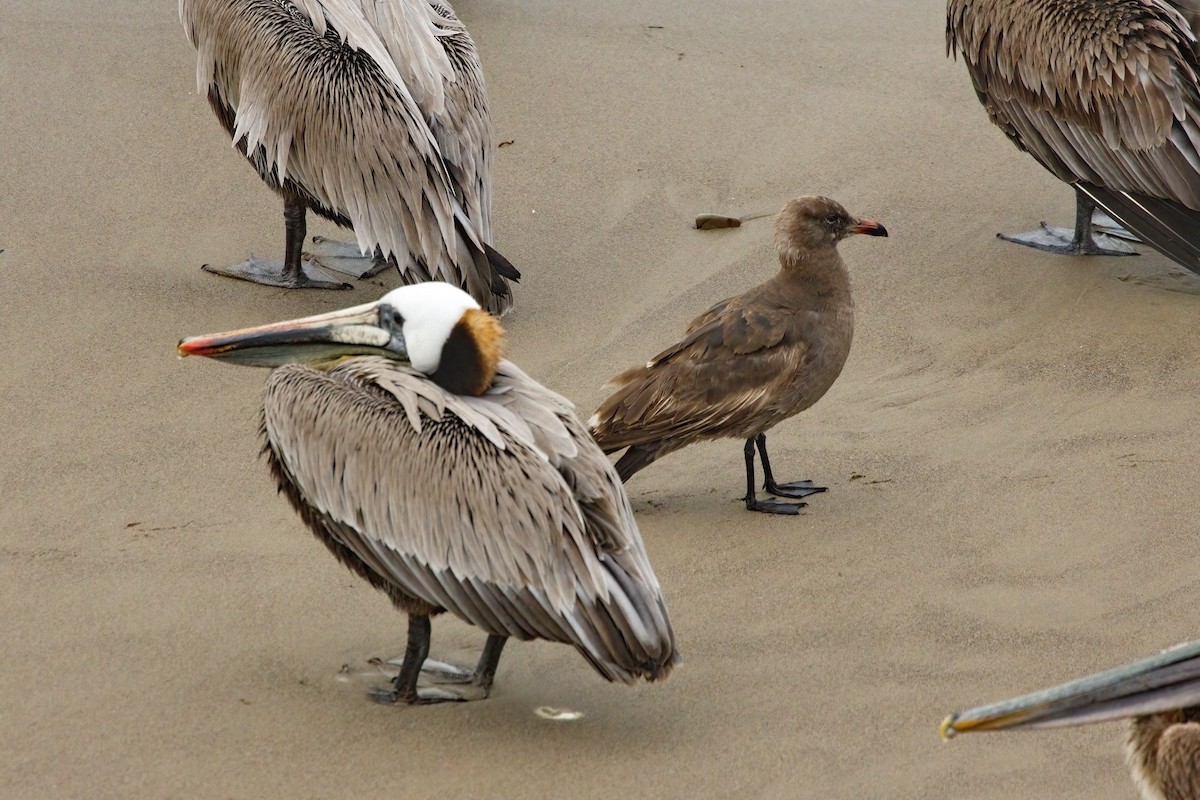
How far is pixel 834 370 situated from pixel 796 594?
99 centimetres

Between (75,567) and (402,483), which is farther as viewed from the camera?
(75,567)

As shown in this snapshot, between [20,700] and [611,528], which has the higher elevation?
[611,528]

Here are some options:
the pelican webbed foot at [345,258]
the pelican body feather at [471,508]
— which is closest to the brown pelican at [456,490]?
the pelican body feather at [471,508]

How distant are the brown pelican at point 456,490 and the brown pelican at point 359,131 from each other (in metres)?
2.45

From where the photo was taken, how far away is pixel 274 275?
7.21 metres

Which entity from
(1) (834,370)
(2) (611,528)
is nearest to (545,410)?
(2) (611,528)

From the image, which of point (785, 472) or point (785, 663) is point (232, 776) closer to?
point (785, 663)

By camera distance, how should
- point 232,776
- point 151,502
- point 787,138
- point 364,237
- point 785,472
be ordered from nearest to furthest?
point 232,776
point 151,502
point 785,472
point 364,237
point 787,138

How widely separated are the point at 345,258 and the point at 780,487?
2.90 m

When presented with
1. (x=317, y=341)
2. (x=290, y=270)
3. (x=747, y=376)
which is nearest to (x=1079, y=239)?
(x=747, y=376)

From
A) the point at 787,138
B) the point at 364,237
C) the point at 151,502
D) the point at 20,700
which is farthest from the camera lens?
the point at 787,138

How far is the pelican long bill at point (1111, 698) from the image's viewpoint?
311cm

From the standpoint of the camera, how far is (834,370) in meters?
5.62

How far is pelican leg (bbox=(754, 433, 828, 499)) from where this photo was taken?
5613mm
